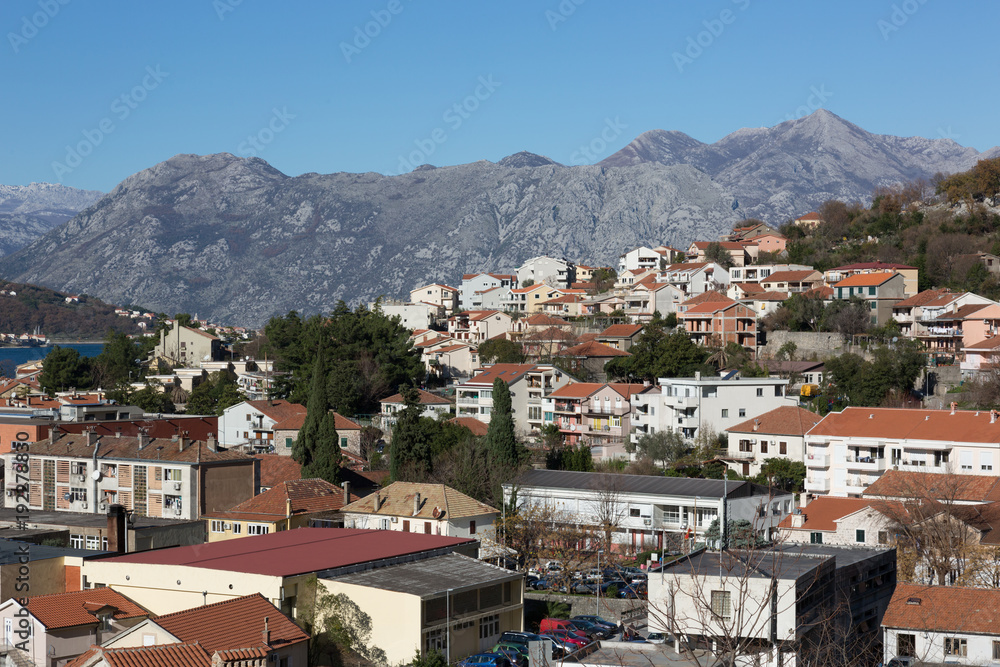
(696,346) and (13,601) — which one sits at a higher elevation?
(696,346)

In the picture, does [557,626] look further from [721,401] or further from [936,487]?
[721,401]

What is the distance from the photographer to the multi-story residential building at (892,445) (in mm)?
38625

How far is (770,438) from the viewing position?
4491cm

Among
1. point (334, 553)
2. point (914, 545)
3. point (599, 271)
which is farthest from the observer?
point (599, 271)

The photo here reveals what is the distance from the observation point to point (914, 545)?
99.0 feet

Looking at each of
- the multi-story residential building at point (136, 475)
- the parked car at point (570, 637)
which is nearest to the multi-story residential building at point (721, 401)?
the multi-story residential building at point (136, 475)

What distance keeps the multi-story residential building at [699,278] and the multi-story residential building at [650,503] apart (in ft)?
135

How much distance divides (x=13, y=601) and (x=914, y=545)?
22533 millimetres

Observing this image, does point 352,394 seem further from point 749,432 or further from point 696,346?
point 749,432

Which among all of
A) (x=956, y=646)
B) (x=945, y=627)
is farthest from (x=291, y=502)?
(x=956, y=646)

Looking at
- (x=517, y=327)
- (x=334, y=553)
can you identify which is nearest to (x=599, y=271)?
(x=517, y=327)

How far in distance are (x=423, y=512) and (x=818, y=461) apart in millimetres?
16099

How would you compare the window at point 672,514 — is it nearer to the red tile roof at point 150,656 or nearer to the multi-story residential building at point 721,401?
the multi-story residential building at point 721,401

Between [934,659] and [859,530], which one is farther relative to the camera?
[859,530]
